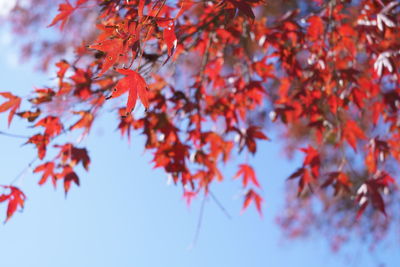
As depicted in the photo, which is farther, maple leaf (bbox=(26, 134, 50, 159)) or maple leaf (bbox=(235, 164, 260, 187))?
maple leaf (bbox=(235, 164, 260, 187))

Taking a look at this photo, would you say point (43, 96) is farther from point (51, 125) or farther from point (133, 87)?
point (133, 87)

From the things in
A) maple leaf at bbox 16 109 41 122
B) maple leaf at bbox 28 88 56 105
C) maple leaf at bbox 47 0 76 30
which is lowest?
maple leaf at bbox 16 109 41 122

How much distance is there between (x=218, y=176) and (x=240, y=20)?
1.09m

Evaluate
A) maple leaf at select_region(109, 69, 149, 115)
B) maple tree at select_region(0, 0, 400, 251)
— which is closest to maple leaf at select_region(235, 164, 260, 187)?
maple tree at select_region(0, 0, 400, 251)

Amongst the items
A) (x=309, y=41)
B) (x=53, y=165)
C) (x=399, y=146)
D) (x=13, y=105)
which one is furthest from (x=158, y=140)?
(x=399, y=146)

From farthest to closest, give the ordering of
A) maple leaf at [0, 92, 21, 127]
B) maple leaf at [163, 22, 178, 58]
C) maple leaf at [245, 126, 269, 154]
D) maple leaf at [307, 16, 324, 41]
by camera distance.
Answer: maple leaf at [307, 16, 324, 41]
maple leaf at [245, 126, 269, 154]
maple leaf at [0, 92, 21, 127]
maple leaf at [163, 22, 178, 58]

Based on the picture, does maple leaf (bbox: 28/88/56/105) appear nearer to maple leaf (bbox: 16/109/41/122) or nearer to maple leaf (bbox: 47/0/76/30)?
maple leaf (bbox: 16/109/41/122)

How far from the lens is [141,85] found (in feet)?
4.34

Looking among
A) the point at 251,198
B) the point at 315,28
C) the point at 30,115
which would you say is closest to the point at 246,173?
the point at 251,198

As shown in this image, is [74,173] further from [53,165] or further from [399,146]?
[399,146]

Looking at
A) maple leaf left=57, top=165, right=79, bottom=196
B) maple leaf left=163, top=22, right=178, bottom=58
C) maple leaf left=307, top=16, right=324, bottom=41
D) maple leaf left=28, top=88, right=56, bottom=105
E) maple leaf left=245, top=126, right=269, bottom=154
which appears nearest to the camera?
maple leaf left=163, top=22, right=178, bottom=58

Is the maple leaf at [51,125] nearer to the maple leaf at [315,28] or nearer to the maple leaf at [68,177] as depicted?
the maple leaf at [68,177]

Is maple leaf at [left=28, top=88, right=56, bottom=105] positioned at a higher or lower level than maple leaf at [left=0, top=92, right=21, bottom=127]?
higher

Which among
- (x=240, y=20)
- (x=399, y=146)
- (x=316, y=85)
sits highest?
(x=240, y=20)
